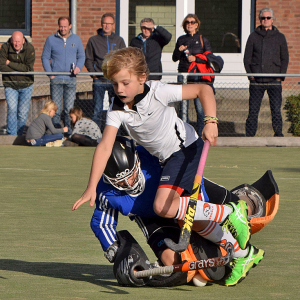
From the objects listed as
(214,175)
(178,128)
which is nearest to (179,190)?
(178,128)

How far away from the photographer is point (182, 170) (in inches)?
181

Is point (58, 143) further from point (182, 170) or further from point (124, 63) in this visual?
point (124, 63)

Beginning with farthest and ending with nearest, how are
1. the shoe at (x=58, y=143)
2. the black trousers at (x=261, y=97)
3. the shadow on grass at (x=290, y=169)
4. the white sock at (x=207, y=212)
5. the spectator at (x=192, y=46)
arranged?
the shoe at (x=58, y=143) → the black trousers at (x=261, y=97) → the spectator at (x=192, y=46) → the shadow on grass at (x=290, y=169) → the white sock at (x=207, y=212)

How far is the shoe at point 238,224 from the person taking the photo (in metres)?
4.32

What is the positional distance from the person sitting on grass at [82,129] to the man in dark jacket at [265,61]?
2.91 m

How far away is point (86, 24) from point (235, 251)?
46.0 ft

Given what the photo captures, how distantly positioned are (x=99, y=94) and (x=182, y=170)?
883cm

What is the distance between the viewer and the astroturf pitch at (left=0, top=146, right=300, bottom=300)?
4.18 meters

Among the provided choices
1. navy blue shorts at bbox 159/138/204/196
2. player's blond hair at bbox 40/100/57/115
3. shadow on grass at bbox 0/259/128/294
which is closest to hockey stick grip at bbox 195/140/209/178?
navy blue shorts at bbox 159/138/204/196

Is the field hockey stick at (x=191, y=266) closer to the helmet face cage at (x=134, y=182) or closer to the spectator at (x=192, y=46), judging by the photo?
the helmet face cage at (x=134, y=182)

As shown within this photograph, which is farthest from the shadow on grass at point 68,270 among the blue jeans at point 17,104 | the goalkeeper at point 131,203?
the blue jeans at point 17,104

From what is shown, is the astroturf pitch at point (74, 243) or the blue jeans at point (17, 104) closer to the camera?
the astroturf pitch at point (74, 243)

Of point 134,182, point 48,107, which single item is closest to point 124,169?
point 134,182

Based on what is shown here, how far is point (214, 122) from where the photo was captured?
4453 mm
